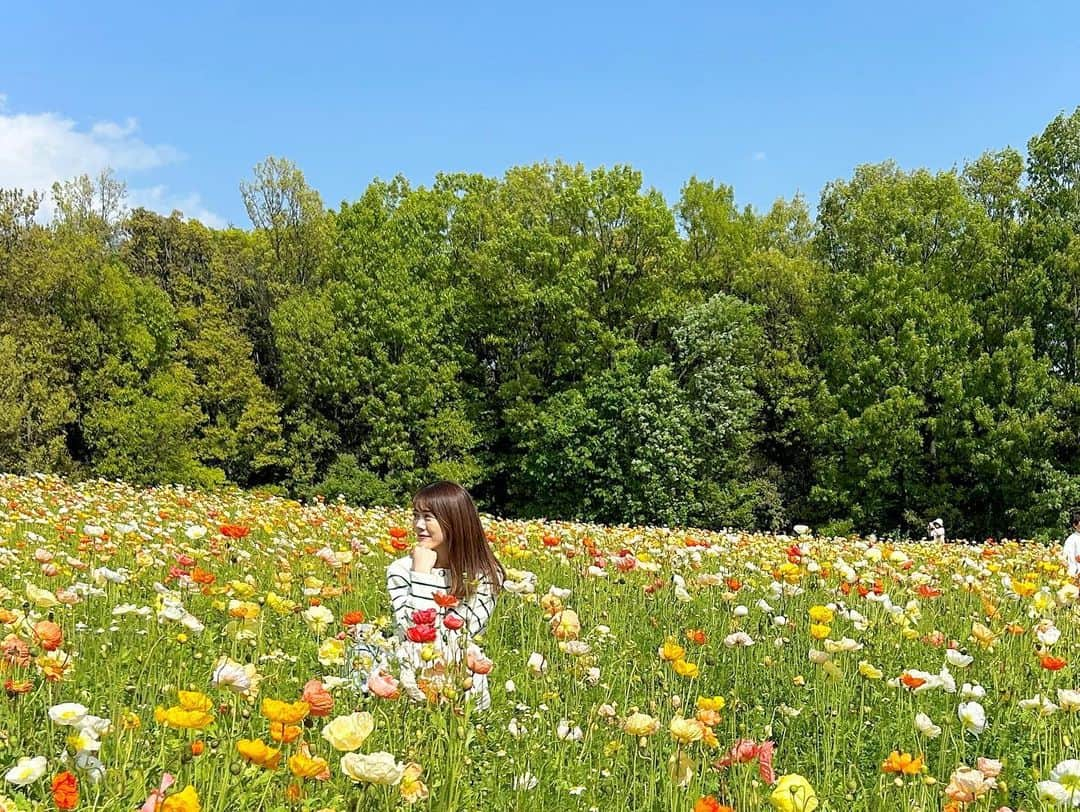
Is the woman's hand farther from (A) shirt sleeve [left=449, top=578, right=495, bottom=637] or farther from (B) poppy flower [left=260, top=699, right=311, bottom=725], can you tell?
(B) poppy flower [left=260, top=699, right=311, bottom=725]

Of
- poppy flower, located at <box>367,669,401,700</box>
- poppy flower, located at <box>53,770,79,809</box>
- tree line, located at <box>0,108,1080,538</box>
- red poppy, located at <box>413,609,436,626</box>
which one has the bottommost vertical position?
poppy flower, located at <box>53,770,79,809</box>

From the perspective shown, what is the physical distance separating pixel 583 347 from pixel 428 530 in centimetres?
2506

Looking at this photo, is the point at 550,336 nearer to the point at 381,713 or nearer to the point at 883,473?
the point at 883,473

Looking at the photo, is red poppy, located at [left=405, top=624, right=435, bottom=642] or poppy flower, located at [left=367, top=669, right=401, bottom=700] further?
red poppy, located at [left=405, top=624, right=435, bottom=642]

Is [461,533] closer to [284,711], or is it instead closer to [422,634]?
[422,634]

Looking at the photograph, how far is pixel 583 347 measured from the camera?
29.7m

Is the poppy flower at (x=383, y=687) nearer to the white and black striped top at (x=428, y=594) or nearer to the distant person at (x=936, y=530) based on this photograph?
the white and black striped top at (x=428, y=594)

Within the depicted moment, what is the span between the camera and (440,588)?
4.68 metres

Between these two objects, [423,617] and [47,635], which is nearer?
[47,635]

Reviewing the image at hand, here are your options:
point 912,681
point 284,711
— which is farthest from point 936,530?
point 284,711

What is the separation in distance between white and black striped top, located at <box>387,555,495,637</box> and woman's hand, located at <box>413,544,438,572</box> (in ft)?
0.12

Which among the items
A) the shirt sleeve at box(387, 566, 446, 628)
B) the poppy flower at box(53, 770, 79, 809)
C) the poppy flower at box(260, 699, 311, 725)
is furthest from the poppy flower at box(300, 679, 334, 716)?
the shirt sleeve at box(387, 566, 446, 628)

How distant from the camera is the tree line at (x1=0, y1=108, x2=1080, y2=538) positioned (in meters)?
25.3

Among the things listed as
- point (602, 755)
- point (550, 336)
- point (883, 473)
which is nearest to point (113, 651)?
point (602, 755)
